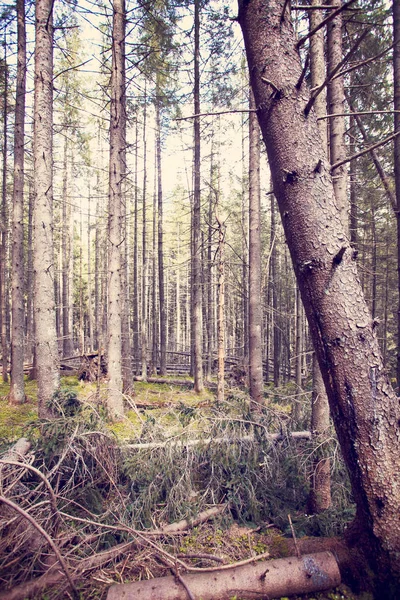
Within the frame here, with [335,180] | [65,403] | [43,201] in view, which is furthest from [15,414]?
[335,180]

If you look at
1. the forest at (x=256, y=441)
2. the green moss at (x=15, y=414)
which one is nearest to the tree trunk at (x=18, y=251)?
the green moss at (x=15, y=414)

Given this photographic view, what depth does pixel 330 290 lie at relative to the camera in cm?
195

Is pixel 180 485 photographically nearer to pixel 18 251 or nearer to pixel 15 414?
pixel 15 414

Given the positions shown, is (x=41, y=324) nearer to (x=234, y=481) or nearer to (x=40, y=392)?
(x=40, y=392)

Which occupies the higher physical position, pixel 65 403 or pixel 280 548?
pixel 65 403

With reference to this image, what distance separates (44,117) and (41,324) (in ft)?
12.7

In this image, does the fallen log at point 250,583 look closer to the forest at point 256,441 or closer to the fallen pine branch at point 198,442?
the forest at point 256,441

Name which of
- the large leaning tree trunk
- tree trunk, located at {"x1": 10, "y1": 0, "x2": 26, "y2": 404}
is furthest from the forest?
tree trunk, located at {"x1": 10, "y1": 0, "x2": 26, "y2": 404}

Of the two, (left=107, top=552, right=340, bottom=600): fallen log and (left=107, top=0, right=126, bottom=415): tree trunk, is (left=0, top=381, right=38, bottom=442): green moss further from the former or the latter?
(left=107, top=552, right=340, bottom=600): fallen log

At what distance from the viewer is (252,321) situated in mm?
7867

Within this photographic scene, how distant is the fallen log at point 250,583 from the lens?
217 centimetres

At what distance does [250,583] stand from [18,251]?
9.36m

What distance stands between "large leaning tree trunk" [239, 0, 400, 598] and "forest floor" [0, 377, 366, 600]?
1.15 m

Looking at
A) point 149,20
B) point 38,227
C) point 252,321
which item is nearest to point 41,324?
point 38,227
